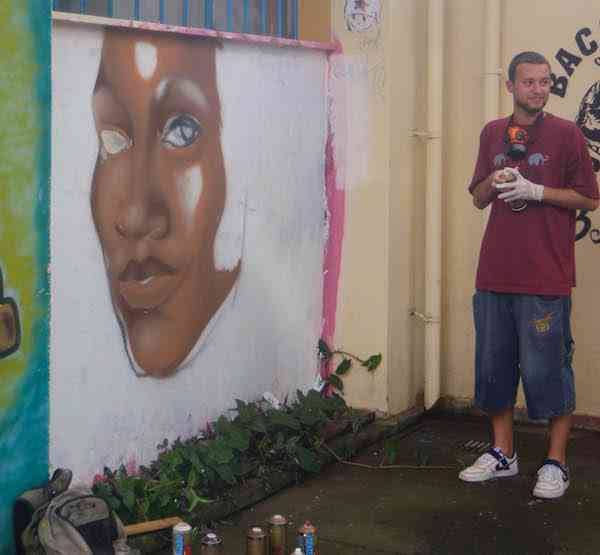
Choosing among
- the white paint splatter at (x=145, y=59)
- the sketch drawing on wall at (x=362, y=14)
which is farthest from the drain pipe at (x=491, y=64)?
the white paint splatter at (x=145, y=59)

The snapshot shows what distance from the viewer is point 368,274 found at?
659cm

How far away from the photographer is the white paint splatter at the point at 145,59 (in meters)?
5.15

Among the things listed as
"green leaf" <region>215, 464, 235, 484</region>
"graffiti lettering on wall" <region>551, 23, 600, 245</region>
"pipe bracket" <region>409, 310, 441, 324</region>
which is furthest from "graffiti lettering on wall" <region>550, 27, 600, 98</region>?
"green leaf" <region>215, 464, 235, 484</region>

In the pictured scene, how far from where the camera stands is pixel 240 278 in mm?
5941

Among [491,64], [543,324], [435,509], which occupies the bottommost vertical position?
[435,509]

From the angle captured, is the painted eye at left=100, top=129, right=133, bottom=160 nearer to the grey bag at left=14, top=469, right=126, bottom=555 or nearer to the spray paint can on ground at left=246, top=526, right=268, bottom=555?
the grey bag at left=14, top=469, right=126, bottom=555

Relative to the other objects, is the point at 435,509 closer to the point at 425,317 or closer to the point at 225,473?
the point at 225,473

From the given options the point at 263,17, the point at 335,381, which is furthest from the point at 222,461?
the point at 263,17

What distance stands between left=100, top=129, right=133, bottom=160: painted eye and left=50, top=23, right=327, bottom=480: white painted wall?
75 mm

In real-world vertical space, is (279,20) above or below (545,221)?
above

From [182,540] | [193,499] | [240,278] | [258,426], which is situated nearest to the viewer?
[182,540]

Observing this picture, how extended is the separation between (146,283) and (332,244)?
170 cm

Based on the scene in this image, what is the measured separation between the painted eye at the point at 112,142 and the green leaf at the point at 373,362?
7.10 ft

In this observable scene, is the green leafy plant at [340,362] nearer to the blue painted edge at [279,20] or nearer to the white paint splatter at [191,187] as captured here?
the white paint splatter at [191,187]
